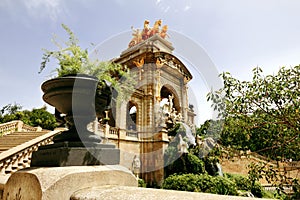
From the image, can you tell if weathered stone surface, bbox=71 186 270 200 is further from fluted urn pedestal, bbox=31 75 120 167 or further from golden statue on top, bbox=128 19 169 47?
golden statue on top, bbox=128 19 169 47

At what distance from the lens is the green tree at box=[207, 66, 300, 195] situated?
345 centimetres

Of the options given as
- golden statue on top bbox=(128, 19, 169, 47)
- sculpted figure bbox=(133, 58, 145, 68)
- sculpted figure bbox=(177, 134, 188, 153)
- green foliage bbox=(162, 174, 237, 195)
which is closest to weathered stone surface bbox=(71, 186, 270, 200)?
green foliage bbox=(162, 174, 237, 195)

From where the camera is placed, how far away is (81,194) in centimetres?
151

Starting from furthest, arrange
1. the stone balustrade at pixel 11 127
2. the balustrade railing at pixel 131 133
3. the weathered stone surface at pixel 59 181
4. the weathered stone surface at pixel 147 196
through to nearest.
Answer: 1. the balustrade railing at pixel 131 133
2. the stone balustrade at pixel 11 127
3. the weathered stone surface at pixel 59 181
4. the weathered stone surface at pixel 147 196

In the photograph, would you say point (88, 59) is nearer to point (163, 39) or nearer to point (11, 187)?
point (11, 187)

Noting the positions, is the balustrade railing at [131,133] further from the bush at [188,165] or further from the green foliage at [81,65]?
the green foliage at [81,65]

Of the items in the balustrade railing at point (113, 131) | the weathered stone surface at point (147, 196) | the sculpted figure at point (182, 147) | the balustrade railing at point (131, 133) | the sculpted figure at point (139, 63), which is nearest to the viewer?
the weathered stone surface at point (147, 196)

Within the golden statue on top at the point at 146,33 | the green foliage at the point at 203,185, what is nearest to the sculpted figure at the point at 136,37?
the golden statue on top at the point at 146,33

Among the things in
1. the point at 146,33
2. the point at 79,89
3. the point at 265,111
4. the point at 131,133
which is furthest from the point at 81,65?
the point at 146,33

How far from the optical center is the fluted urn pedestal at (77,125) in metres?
1.98

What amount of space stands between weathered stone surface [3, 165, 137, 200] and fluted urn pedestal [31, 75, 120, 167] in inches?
7.0

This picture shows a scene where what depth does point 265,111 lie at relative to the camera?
3.70m

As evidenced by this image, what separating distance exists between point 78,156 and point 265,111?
10.9 feet

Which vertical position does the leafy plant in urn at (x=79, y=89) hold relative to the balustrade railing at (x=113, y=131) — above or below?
below
